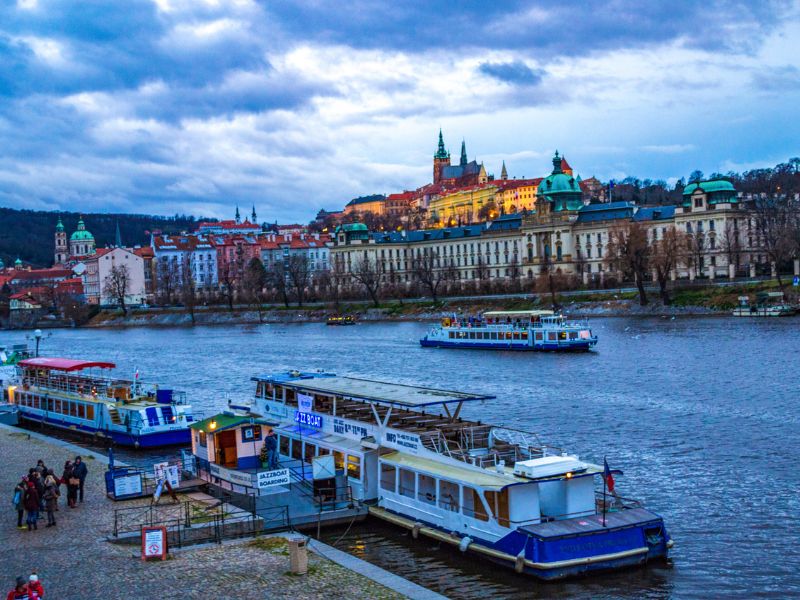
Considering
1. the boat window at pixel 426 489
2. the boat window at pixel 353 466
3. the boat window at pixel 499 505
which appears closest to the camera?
the boat window at pixel 499 505

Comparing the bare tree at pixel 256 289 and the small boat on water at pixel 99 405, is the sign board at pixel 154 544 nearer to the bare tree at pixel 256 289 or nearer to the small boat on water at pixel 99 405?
the small boat on water at pixel 99 405

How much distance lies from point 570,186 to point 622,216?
14.5 metres

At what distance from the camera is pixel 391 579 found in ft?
72.7

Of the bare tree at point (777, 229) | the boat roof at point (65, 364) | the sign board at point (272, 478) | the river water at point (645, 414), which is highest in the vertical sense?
the bare tree at point (777, 229)

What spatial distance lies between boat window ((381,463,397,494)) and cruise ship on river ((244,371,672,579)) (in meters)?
0.03

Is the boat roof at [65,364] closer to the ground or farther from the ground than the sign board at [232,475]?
farther from the ground

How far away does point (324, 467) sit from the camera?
101 ft

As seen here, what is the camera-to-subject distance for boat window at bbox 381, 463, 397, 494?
2958cm

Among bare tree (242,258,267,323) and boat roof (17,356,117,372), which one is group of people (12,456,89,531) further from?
bare tree (242,258,267,323)

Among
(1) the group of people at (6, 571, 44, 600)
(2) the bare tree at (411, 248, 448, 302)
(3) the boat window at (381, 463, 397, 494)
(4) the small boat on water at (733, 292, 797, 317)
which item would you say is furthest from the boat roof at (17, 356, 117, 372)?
(2) the bare tree at (411, 248, 448, 302)

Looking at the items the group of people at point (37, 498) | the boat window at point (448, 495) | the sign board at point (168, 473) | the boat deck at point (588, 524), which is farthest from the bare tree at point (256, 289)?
the boat deck at point (588, 524)

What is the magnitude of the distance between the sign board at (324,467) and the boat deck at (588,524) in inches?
322

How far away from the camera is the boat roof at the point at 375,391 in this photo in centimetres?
3051

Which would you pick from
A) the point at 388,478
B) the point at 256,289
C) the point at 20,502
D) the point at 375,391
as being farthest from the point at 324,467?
the point at 256,289
